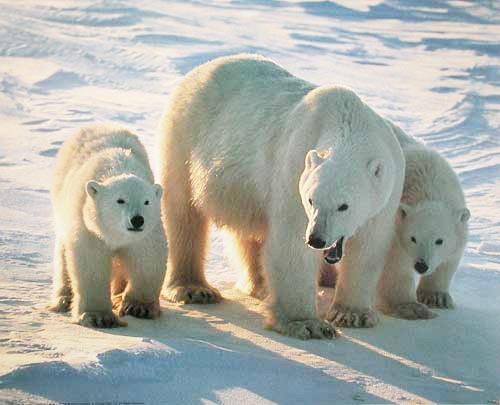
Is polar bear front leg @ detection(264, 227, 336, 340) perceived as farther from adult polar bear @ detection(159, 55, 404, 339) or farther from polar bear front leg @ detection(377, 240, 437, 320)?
polar bear front leg @ detection(377, 240, 437, 320)

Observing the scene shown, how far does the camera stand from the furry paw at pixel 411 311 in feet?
20.2

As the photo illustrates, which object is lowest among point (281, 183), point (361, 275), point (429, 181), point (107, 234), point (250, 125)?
point (361, 275)

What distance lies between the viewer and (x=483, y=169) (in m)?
12.4

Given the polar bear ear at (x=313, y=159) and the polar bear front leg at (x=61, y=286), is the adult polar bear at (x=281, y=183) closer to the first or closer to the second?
the polar bear ear at (x=313, y=159)

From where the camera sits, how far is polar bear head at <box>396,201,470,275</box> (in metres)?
6.00

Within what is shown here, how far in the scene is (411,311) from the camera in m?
6.18

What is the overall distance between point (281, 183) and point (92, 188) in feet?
3.77

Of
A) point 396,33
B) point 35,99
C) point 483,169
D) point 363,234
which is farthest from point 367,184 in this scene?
point 396,33

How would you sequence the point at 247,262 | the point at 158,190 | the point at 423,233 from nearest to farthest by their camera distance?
the point at 158,190, the point at 423,233, the point at 247,262

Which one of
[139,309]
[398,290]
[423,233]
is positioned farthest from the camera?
[398,290]

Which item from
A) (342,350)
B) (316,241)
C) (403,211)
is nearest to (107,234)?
(316,241)

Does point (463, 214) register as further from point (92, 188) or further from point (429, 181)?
point (92, 188)

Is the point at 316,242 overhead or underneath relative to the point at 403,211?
underneath

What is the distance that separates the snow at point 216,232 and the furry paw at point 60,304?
130mm
